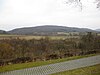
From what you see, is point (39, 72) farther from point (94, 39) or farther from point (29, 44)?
point (29, 44)

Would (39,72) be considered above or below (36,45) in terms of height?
above

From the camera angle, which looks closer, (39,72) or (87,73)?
(87,73)

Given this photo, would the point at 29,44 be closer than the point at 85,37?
No

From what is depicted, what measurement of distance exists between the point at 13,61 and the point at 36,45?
38.6 meters

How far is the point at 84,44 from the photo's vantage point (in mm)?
46688

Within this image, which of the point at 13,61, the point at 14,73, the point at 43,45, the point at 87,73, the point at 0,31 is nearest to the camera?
the point at 87,73

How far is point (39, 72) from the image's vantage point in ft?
37.2

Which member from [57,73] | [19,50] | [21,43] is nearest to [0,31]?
[21,43]

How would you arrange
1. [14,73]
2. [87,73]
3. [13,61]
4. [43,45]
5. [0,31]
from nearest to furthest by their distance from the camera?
1. [87,73]
2. [14,73]
3. [13,61]
4. [43,45]
5. [0,31]

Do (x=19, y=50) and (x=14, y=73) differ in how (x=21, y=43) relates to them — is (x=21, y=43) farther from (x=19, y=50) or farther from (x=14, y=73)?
(x=14, y=73)

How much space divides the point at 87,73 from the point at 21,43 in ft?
147

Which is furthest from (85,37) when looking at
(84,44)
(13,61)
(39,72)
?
(39,72)

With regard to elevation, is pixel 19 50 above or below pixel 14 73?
below

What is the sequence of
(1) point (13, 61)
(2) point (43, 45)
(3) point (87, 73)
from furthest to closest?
1. (2) point (43, 45)
2. (1) point (13, 61)
3. (3) point (87, 73)
